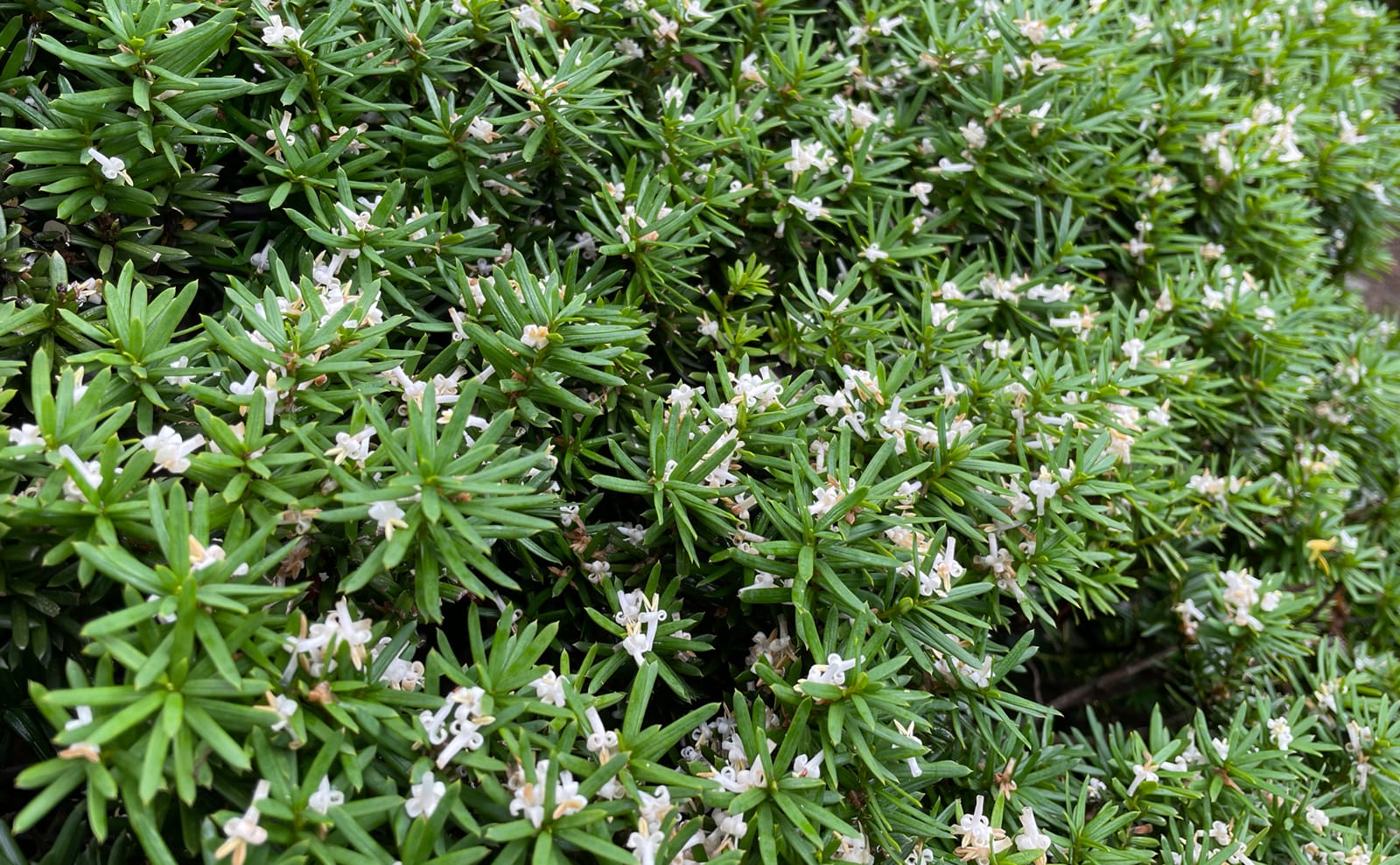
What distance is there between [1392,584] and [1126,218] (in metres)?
1.21

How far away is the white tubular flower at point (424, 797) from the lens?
1.27 m

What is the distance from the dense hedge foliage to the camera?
4.27ft

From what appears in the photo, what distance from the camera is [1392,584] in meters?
2.65

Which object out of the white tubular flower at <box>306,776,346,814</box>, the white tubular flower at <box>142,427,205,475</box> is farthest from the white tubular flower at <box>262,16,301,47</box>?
the white tubular flower at <box>306,776,346,814</box>

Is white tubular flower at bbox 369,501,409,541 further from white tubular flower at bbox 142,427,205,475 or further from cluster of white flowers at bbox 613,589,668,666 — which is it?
cluster of white flowers at bbox 613,589,668,666

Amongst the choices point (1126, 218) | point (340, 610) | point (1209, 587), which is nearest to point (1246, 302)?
point (1126, 218)

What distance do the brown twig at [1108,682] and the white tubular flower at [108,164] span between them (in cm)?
235

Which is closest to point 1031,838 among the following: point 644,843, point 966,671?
point 966,671

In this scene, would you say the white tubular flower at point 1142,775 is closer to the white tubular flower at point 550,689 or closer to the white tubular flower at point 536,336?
the white tubular flower at point 550,689

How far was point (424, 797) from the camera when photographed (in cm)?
127

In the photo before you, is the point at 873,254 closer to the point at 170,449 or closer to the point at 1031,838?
the point at 1031,838

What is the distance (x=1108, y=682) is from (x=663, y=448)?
1.66m

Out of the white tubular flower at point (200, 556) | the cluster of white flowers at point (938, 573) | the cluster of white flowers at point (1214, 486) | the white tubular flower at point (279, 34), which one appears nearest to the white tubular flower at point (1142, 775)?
the cluster of white flowers at point (938, 573)

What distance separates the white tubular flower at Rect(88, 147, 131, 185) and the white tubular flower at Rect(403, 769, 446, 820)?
3.68 feet
